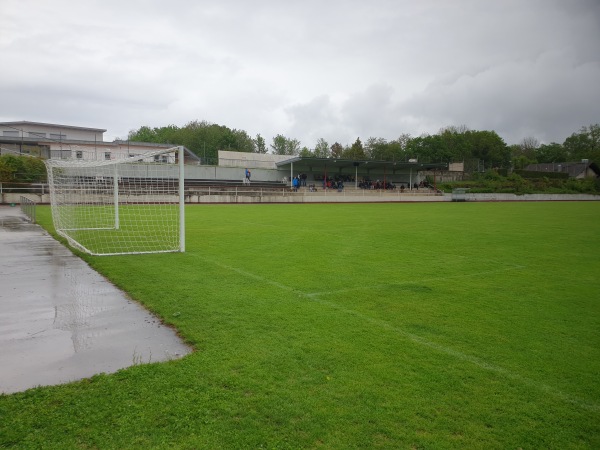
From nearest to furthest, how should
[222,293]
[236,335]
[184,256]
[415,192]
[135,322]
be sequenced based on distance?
[236,335] < [135,322] < [222,293] < [184,256] < [415,192]

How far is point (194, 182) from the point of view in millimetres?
47188

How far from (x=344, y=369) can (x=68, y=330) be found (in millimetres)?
3393

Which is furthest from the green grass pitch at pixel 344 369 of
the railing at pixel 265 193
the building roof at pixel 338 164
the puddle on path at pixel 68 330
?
the building roof at pixel 338 164

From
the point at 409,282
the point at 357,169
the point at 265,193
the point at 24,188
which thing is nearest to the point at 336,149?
the point at 357,169

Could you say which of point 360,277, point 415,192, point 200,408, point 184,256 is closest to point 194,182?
point 415,192

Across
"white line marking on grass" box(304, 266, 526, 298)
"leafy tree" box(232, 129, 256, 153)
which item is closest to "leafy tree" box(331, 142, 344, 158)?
"leafy tree" box(232, 129, 256, 153)

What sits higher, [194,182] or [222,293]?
[194,182]

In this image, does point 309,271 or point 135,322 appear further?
point 309,271

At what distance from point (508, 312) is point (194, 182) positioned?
44368 mm

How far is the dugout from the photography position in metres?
54.8

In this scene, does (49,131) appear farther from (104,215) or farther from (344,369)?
(344,369)

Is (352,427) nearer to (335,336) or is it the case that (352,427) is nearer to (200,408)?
(200,408)

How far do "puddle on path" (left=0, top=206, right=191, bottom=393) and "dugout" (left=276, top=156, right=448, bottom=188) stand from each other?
4517 cm

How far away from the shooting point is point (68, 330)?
4.95m
